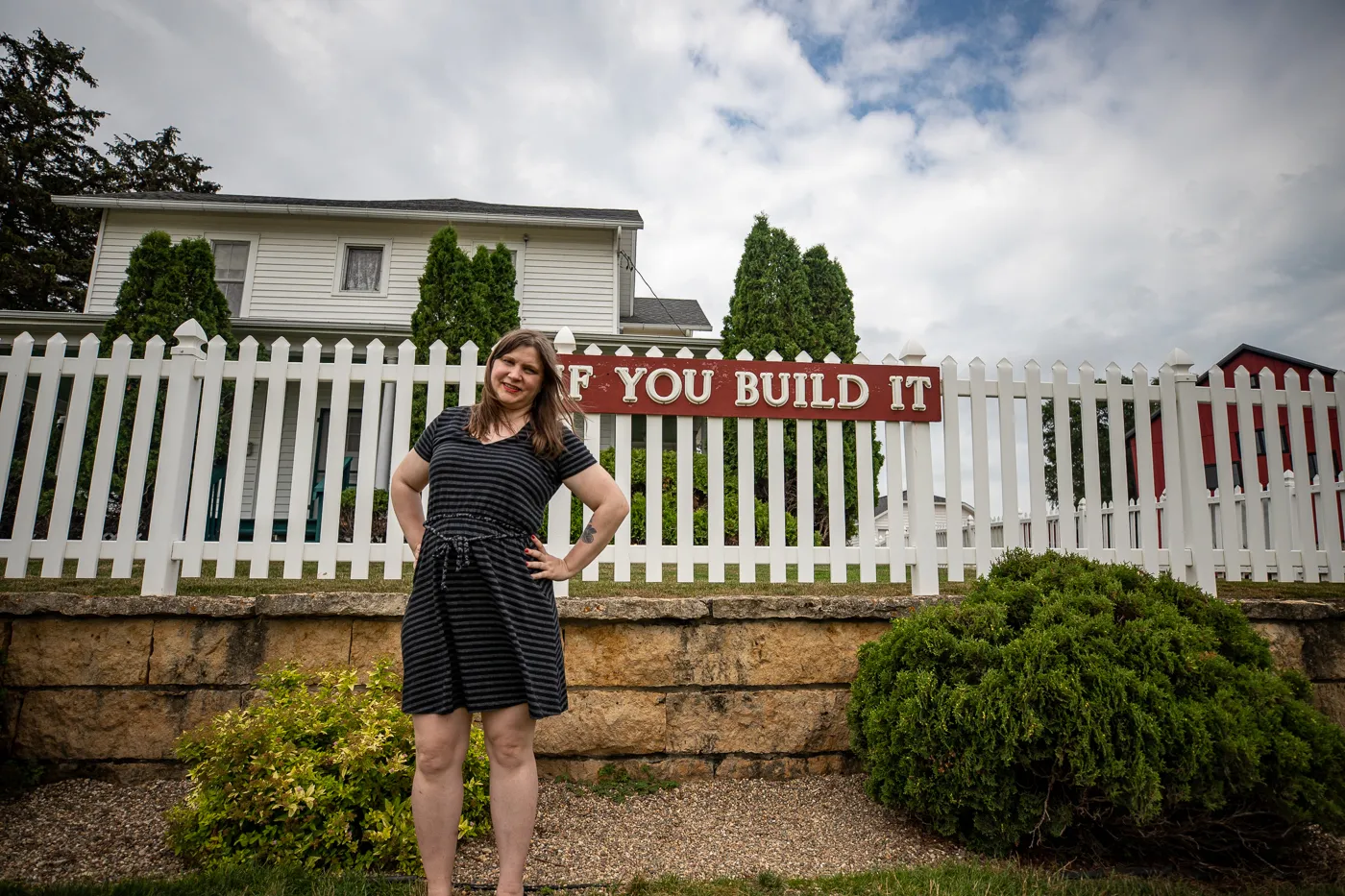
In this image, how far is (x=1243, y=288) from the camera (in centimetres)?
1101

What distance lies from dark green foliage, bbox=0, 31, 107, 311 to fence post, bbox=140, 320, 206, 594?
21.8 m

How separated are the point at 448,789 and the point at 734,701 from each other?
1599 mm

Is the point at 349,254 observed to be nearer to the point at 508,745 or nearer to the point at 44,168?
the point at 508,745

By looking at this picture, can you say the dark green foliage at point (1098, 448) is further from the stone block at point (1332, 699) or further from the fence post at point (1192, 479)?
the stone block at point (1332, 699)

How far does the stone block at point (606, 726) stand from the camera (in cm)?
296

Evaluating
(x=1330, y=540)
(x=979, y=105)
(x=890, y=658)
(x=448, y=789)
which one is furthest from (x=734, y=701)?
(x=979, y=105)

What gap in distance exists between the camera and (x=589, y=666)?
2.98 meters

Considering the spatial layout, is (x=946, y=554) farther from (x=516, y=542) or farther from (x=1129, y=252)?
(x=1129, y=252)

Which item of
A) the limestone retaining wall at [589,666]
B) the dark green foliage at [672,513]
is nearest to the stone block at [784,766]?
the limestone retaining wall at [589,666]

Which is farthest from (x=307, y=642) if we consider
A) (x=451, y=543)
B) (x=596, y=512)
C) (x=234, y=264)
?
(x=234, y=264)

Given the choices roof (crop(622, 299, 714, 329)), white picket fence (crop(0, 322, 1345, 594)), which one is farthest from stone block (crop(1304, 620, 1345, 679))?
roof (crop(622, 299, 714, 329))

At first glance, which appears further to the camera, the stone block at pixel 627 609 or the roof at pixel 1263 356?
the roof at pixel 1263 356

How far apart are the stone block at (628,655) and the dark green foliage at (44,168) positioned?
77.4ft

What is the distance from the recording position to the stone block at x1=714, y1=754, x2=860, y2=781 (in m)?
3.03
